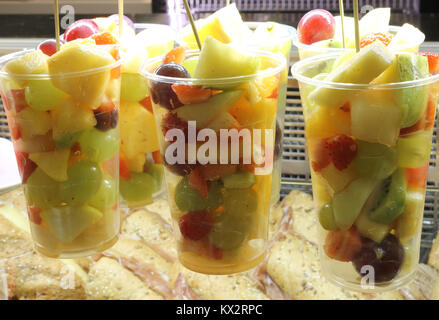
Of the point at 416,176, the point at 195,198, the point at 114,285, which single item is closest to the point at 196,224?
the point at 195,198

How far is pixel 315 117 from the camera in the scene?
2.20 feet

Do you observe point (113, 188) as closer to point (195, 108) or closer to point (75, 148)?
point (75, 148)

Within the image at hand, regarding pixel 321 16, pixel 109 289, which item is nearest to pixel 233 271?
pixel 109 289

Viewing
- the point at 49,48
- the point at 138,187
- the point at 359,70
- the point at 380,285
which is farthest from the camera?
the point at 138,187

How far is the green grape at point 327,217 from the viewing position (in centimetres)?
70

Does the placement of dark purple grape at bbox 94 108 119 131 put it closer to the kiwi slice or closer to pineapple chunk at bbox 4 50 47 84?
pineapple chunk at bbox 4 50 47 84

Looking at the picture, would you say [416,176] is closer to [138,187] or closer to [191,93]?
[191,93]

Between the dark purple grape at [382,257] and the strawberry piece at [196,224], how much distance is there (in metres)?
0.18

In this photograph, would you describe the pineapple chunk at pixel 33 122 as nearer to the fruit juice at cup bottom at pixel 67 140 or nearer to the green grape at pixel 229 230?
the fruit juice at cup bottom at pixel 67 140

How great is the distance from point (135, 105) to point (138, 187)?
5.6 inches

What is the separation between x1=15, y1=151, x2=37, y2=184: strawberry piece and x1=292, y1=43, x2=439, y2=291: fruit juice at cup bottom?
14.1 inches

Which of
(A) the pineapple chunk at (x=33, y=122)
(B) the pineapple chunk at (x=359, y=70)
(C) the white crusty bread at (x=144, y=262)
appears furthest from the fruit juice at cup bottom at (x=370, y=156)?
(A) the pineapple chunk at (x=33, y=122)

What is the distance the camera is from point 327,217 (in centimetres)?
71
